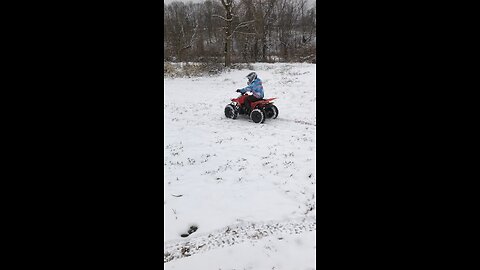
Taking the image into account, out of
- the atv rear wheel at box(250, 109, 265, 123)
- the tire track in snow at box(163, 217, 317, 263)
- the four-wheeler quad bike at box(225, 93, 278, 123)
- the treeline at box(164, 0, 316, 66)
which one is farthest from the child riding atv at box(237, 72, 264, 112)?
the treeline at box(164, 0, 316, 66)

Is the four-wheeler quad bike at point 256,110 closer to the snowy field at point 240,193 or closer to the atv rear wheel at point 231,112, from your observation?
the atv rear wheel at point 231,112

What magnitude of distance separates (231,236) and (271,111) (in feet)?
19.7

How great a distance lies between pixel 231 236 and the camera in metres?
3.92

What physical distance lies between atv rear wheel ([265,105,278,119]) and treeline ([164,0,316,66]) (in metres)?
14.4

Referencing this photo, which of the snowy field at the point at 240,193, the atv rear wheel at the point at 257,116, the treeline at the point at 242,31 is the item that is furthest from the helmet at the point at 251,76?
the treeline at the point at 242,31

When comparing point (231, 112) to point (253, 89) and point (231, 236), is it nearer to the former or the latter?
point (253, 89)

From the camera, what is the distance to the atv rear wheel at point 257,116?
9016 mm

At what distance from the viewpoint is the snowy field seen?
11.8ft

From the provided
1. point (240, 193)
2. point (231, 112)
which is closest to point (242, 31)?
point (231, 112)

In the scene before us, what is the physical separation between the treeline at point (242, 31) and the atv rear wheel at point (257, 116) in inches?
582
